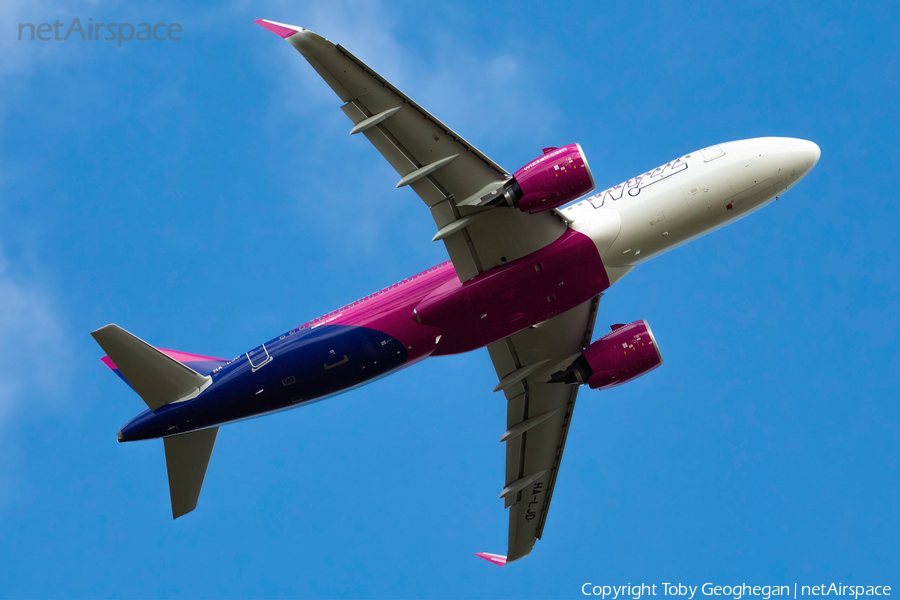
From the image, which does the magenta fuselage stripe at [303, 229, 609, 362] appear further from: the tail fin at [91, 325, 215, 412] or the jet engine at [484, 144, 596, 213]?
the tail fin at [91, 325, 215, 412]

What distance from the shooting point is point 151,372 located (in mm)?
28281

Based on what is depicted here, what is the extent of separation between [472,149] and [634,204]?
6.60 meters

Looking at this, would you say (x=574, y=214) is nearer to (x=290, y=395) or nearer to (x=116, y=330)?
(x=290, y=395)

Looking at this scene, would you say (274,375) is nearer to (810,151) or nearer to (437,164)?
(437,164)

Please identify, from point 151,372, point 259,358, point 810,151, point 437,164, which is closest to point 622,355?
point 810,151

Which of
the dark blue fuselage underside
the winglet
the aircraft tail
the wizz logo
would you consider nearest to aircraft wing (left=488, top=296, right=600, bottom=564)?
the winglet

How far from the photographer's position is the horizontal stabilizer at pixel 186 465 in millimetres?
30141

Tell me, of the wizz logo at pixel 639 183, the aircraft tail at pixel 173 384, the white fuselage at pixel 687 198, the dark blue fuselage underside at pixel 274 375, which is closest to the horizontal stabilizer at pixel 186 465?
the aircraft tail at pixel 173 384

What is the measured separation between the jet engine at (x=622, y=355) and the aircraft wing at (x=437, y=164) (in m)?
5.99

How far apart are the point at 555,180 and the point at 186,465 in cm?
1872

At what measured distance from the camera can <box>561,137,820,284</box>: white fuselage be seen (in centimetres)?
2808

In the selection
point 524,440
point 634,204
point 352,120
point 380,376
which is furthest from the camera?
point 524,440

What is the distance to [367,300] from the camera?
29.4 metres

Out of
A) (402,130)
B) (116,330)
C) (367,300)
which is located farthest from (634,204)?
(116,330)
